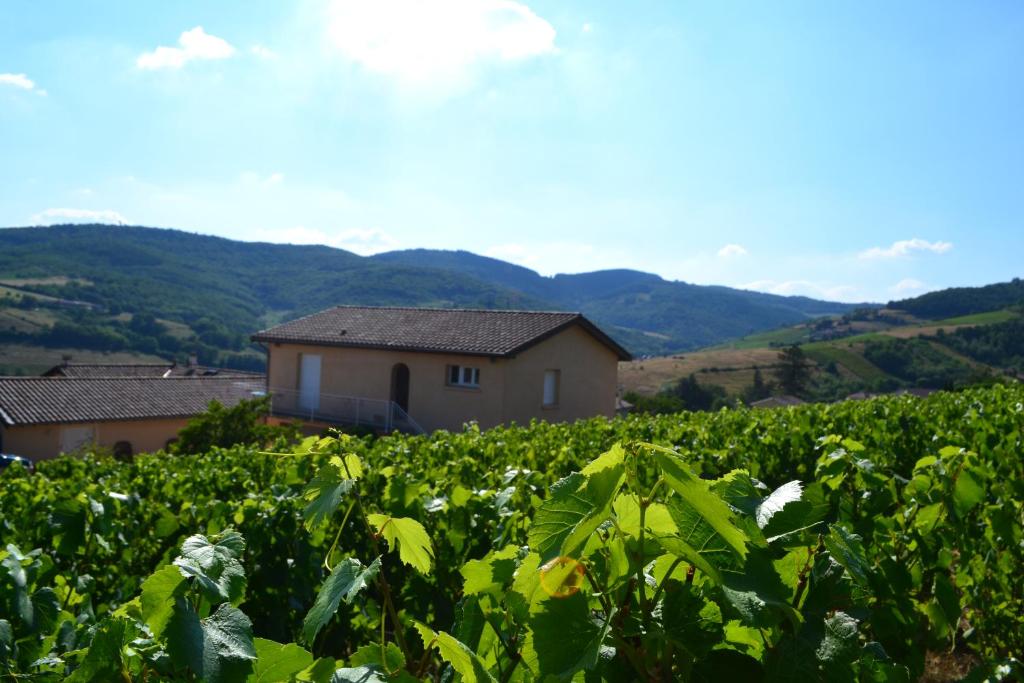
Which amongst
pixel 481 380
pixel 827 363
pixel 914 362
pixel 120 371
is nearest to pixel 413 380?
pixel 481 380

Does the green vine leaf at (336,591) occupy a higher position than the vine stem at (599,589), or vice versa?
the vine stem at (599,589)

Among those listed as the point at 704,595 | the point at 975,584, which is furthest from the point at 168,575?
the point at 975,584

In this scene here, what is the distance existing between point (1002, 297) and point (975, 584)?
127 metres

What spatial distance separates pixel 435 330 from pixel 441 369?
8.95 ft

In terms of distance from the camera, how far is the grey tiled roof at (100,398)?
34656 millimetres

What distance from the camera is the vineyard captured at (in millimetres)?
904

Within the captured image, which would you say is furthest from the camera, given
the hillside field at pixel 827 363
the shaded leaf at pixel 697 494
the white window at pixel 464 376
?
the hillside field at pixel 827 363

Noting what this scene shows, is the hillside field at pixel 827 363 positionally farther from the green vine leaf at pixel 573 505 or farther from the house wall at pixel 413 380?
the green vine leaf at pixel 573 505

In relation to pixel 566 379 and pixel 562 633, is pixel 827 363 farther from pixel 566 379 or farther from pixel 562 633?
pixel 562 633

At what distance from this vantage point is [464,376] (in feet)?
90.7

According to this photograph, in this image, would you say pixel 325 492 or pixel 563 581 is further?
pixel 325 492

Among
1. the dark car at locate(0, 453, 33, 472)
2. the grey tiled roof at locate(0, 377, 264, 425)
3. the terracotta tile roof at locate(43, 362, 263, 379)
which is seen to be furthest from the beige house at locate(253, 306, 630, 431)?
the terracotta tile roof at locate(43, 362, 263, 379)

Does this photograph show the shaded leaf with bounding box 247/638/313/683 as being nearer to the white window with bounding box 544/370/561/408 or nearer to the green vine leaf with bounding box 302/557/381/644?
the green vine leaf with bounding box 302/557/381/644

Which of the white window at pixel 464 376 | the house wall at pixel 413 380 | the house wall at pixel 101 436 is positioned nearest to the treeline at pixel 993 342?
the white window at pixel 464 376
